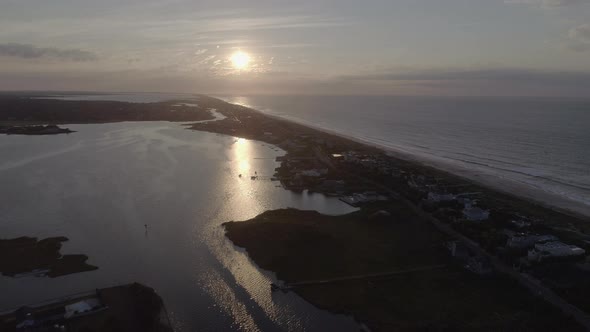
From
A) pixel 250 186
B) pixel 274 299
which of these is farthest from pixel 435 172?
pixel 274 299

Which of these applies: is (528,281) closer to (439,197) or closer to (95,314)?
(439,197)

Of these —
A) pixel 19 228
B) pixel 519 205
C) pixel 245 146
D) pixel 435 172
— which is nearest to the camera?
pixel 19 228

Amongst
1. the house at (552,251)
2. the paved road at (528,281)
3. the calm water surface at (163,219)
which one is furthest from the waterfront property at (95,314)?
the house at (552,251)

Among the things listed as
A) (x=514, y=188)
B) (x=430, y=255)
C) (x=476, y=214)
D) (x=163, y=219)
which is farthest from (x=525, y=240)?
(x=163, y=219)

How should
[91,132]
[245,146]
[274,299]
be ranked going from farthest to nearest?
[91,132] → [245,146] → [274,299]

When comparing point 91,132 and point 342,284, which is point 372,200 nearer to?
point 342,284
